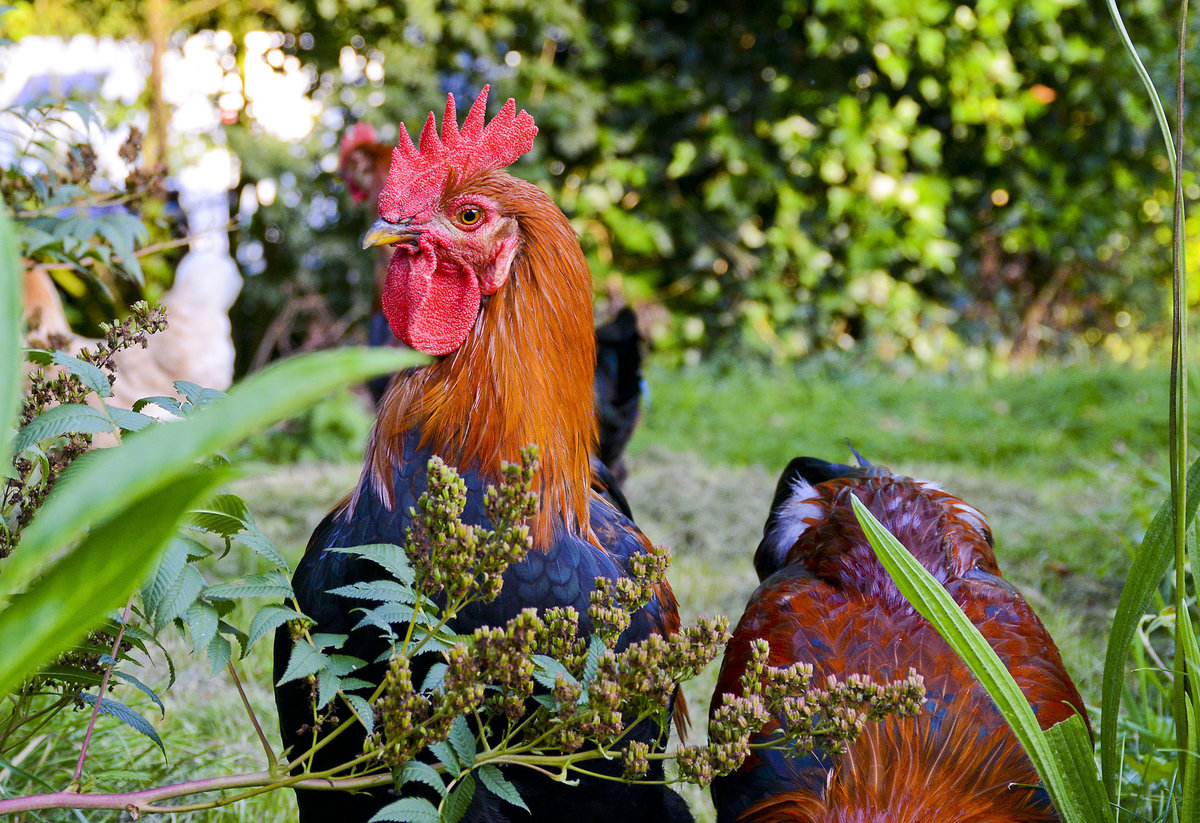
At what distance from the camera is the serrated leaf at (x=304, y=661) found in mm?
1169

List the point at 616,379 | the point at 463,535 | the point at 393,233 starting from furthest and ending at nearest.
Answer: the point at 616,379
the point at 393,233
the point at 463,535

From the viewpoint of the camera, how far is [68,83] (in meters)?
6.66

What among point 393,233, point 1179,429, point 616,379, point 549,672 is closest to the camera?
point 549,672

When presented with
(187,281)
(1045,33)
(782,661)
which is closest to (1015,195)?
(1045,33)

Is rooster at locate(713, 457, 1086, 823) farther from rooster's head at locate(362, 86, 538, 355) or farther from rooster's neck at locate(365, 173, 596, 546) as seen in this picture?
rooster's head at locate(362, 86, 538, 355)

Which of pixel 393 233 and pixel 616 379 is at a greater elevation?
pixel 393 233

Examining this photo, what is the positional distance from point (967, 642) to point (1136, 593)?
0.32 m

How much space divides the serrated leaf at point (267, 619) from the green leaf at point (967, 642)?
778 millimetres

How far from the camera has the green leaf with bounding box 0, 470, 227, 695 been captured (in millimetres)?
567

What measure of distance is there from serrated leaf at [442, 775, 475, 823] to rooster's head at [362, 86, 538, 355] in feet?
2.57

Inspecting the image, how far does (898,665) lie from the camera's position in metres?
1.74

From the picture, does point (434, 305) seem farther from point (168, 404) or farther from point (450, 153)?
point (168, 404)

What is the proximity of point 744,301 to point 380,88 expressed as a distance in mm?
3543

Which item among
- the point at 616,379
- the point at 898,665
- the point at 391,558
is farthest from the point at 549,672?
the point at 616,379
